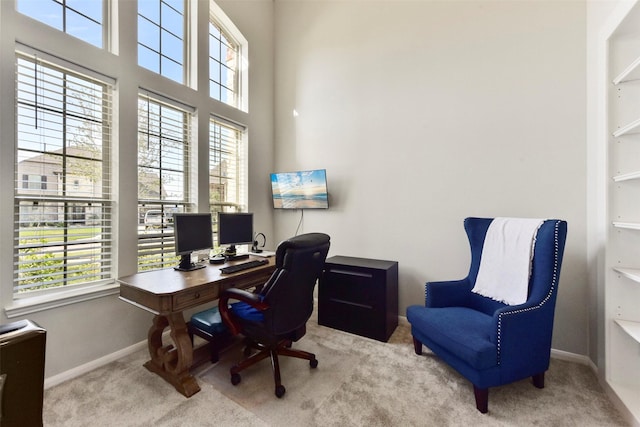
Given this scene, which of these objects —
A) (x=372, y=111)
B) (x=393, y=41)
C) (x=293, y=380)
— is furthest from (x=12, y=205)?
(x=393, y=41)

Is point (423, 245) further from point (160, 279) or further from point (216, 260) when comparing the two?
point (160, 279)

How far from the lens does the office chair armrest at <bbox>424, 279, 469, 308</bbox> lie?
2.26 m

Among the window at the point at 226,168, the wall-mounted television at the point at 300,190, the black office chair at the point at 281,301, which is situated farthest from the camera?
the wall-mounted television at the point at 300,190

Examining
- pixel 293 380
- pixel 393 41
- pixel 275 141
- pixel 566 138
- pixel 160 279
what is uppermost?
pixel 393 41

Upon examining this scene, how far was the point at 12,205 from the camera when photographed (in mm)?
1699

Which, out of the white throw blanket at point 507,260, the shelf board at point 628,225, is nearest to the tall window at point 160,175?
the white throw blanket at point 507,260

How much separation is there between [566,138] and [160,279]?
11.1 ft

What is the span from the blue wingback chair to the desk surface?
1.52 m

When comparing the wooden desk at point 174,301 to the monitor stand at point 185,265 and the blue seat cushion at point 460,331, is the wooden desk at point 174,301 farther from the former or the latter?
the blue seat cushion at point 460,331

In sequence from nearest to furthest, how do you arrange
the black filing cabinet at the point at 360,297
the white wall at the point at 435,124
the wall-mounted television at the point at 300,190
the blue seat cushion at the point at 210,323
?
the blue seat cushion at the point at 210,323, the white wall at the point at 435,124, the black filing cabinet at the point at 360,297, the wall-mounted television at the point at 300,190

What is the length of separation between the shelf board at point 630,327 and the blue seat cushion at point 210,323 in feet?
8.55

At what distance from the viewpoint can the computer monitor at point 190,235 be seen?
2172 millimetres

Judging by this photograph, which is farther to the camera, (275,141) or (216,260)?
(275,141)

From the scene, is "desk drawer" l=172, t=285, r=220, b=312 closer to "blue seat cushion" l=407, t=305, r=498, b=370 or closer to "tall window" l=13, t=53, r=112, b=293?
"tall window" l=13, t=53, r=112, b=293
